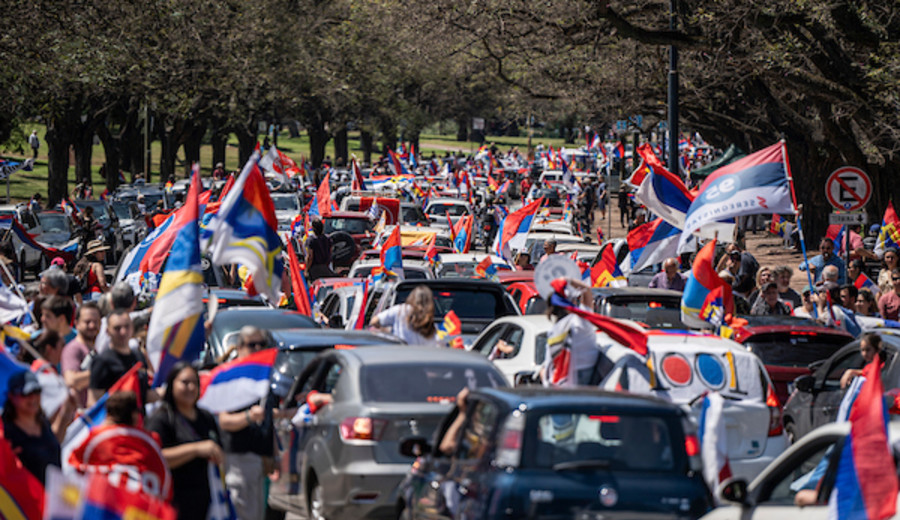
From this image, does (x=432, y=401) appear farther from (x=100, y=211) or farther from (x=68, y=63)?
(x=100, y=211)

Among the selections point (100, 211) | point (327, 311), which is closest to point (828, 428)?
point (327, 311)

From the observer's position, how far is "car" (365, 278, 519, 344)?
15.0m

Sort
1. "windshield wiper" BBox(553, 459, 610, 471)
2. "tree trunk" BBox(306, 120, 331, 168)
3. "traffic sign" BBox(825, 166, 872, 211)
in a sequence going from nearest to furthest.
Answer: "windshield wiper" BBox(553, 459, 610, 471)
"traffic sign" BBox(825, 166, 872, 211)
"tree trunk" BBox(306, 120, 331, 168)

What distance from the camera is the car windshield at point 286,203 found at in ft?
119

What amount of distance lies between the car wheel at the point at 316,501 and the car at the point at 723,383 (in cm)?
235

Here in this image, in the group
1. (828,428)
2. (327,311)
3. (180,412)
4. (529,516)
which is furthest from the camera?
(327,311)

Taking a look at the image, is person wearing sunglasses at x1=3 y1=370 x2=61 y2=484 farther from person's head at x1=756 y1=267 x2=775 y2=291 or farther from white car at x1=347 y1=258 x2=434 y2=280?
white car at x1=347 y1=258 x2=434 y2=280

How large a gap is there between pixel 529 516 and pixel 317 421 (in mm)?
2887

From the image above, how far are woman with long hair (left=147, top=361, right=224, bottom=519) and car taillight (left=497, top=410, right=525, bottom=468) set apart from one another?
1454 mm

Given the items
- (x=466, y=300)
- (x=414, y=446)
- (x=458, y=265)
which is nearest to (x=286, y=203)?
(x=458, y=265)

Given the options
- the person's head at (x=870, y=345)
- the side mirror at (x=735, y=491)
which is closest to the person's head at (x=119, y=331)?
the side mirror at (x=735, y=491)

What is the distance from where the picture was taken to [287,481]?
10.2 meters

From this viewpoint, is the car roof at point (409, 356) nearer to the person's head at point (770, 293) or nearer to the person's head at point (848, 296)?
the person's head at point (848, 296)

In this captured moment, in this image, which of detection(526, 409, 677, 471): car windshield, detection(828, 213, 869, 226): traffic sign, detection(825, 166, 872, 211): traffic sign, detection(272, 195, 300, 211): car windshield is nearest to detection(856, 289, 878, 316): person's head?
detection(828, 213, 869, 226): traffic sign
